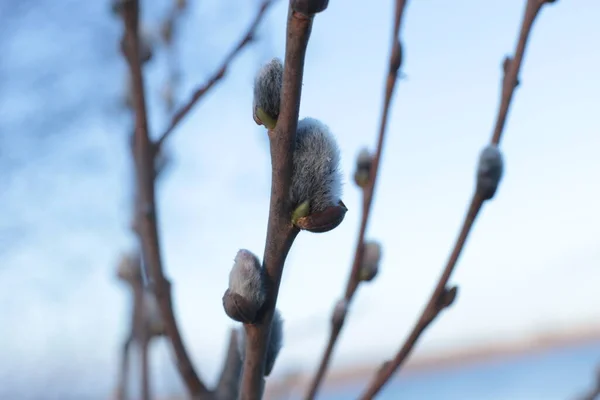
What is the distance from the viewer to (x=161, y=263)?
0.67m

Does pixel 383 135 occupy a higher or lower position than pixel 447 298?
higher

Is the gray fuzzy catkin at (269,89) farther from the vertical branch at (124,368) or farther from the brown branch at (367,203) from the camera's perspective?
the vertical branch at (124,368)

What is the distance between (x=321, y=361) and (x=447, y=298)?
0.21 meters

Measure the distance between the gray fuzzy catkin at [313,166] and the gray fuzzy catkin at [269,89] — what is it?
2cm

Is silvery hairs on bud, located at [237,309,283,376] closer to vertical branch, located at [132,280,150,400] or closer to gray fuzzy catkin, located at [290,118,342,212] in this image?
gray fuzzy catkin, located at [290,118,342,212]

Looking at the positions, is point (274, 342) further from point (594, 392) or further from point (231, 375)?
point (594, 392)

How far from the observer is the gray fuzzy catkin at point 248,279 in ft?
1.33

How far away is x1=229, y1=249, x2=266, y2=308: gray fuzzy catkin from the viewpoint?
0.40m

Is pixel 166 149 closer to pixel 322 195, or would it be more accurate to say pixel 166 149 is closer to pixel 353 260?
pixel 353 260

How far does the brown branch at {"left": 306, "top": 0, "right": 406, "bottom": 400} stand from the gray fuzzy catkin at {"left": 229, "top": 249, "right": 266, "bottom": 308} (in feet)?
1.13

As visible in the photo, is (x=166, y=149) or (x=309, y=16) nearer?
(x=309, y=16)

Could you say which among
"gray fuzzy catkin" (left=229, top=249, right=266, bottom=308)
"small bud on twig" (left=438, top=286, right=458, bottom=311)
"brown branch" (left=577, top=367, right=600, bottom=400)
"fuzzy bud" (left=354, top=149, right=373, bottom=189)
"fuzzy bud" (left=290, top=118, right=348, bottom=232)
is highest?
"fuzzy bud" (left=354, top=149, right=373, bottom=189)

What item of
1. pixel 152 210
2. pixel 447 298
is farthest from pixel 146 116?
pixel 447 298

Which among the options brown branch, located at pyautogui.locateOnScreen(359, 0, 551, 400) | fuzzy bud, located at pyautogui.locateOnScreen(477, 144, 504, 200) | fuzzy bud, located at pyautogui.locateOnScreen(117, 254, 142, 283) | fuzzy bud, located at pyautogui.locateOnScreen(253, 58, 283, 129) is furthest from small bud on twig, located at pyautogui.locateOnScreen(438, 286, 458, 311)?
fuzzy bud, located at pyautogui.locateOnScreen(117, 254, 142, 283)
